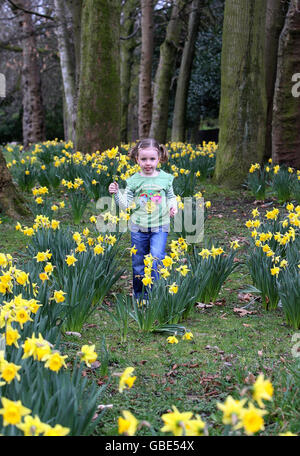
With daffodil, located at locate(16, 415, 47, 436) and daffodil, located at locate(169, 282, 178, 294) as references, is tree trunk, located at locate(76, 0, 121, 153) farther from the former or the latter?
daffodil, located at locate(16, 415, 47, 436)

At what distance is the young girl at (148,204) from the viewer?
369 centimetres

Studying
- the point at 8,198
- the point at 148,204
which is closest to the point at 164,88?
the point at 8,198

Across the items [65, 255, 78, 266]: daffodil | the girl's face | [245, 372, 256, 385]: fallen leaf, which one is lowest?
[245, 372, 256, 385]: fallen leaf

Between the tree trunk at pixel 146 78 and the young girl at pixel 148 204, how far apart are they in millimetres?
7290

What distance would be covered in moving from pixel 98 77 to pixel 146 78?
3895 mm

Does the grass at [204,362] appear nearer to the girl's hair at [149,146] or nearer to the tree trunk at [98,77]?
the girl's hair at [149,146]

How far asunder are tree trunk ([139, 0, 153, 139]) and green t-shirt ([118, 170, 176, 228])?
23.9 feet

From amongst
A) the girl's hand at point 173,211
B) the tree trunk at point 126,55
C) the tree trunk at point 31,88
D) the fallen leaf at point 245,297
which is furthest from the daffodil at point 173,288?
the tree trunk at point 31,88

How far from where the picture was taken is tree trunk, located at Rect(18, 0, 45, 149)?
1442 cm

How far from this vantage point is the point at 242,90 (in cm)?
684

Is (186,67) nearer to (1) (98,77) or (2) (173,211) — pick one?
(1) (98,77)

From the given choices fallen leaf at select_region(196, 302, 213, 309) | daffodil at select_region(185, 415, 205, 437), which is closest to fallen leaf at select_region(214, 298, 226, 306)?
fallen leaf at select_region(196, 302, 213, 309)
